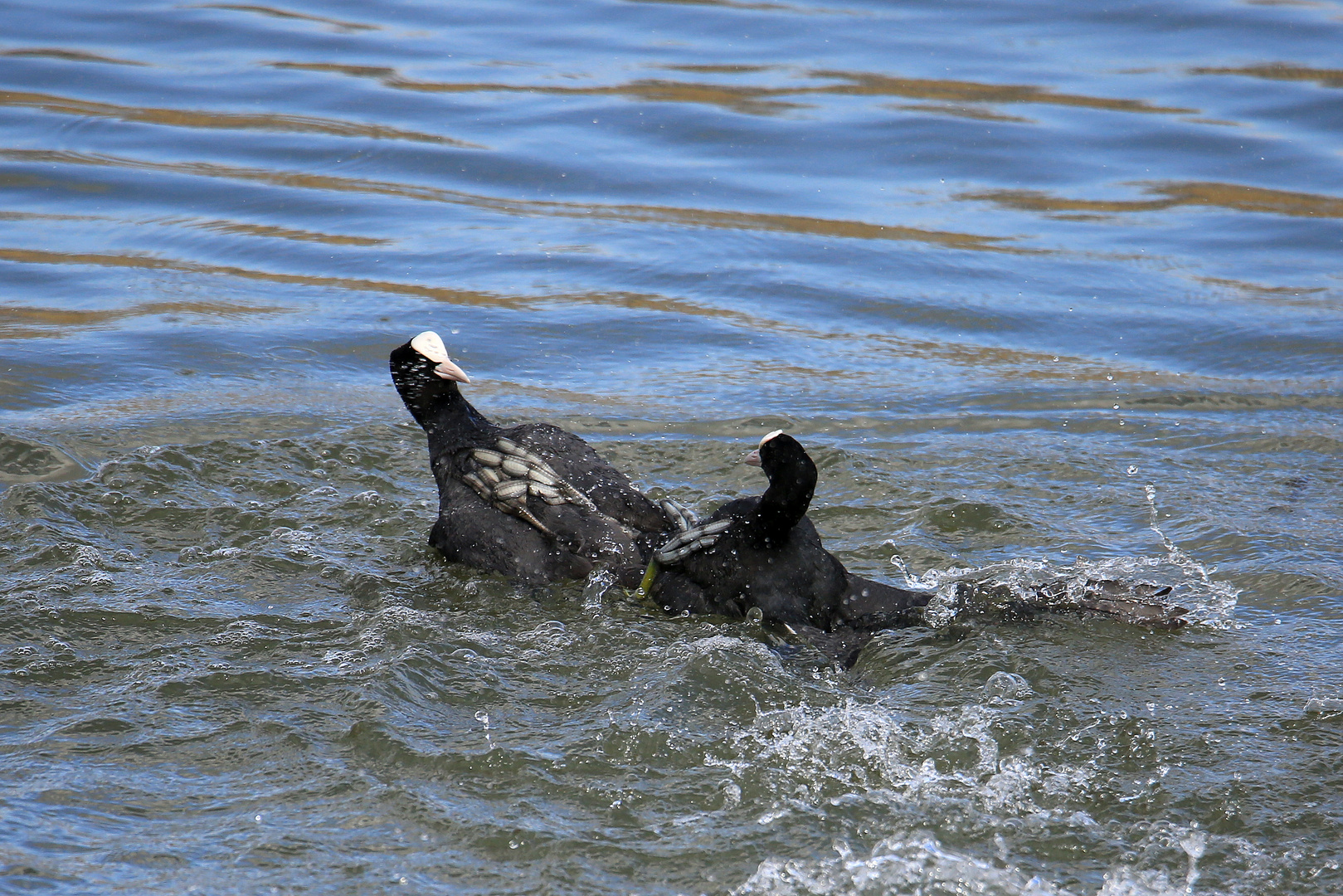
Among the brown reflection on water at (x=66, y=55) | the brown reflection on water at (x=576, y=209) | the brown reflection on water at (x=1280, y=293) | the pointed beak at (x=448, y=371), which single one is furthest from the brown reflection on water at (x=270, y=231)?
the brown reflection on water at (x=1280, y=293)

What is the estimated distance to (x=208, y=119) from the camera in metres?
12.5

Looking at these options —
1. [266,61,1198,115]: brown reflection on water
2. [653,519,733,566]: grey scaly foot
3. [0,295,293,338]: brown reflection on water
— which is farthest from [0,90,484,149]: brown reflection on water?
[653,519,733,566]: grey scaly foot

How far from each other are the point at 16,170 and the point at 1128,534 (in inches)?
369

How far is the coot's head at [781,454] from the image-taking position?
14.8ft

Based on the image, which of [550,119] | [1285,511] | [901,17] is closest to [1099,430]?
[1285,511]

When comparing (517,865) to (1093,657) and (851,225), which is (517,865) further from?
(851,225)

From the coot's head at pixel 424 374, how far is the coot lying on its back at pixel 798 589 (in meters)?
1.37

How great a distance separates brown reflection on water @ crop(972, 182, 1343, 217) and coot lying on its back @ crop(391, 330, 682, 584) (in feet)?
22.0

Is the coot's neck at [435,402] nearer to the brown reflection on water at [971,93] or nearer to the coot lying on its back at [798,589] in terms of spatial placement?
the coot lying on its back at [798,589]

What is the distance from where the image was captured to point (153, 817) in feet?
11.5

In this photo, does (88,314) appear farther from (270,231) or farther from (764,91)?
(764,91)

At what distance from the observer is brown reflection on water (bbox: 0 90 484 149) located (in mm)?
12289

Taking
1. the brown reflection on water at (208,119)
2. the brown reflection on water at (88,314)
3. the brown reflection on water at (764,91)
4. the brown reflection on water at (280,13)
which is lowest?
the brown reflection on water at (88,314)

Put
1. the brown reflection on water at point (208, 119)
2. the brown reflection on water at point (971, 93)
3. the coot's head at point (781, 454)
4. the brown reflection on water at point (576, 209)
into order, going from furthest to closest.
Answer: the brown reflection on water at point (971, 93) → the brown reflection on water at point (208, 119) → the brown reflection on water at point (576, 209) → the coot's head at point (781, 454)
